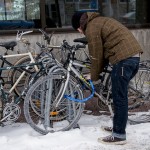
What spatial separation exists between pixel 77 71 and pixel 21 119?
1.36 meters

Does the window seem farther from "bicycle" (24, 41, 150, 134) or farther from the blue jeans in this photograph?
the blue jeans

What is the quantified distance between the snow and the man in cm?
48

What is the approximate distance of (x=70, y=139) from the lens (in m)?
4.85

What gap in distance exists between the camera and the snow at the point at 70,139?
4699 millimetres

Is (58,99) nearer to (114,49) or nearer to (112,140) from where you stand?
(112,140)

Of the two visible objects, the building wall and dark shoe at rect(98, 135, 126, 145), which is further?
the building wall

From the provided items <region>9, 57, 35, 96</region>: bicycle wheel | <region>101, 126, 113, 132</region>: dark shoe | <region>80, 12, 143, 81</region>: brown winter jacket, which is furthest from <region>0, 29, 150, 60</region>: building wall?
<region>80, 12, 143, 81</region>: brown winter jacket

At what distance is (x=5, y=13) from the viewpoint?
731 cm

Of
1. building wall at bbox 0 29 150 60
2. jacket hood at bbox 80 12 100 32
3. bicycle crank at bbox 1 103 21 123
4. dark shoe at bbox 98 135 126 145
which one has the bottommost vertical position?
dark shoe at bbox 98 135 126 145

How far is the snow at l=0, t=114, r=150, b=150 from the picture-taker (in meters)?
4.70

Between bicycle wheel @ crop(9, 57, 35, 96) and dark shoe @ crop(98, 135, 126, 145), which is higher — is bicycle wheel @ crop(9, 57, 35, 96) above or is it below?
above

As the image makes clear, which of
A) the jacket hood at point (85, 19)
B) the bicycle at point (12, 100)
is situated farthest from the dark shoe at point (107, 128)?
the jacket hood at point (85, 19)

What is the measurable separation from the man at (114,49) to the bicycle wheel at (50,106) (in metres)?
0.56

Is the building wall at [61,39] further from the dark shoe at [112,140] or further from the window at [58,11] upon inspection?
the dark shoe at [112,140]
